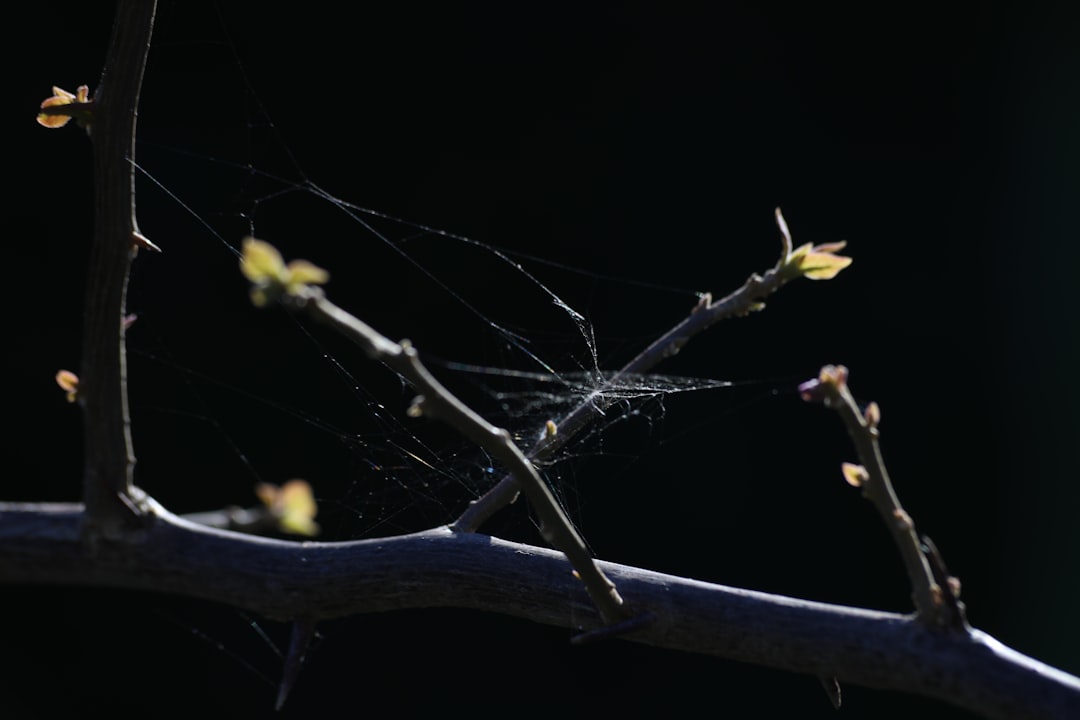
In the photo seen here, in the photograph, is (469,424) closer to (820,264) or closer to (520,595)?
(520,595)

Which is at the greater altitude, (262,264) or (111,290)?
(111,290)

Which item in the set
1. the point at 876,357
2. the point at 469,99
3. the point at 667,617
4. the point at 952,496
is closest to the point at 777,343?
the point at 876,357

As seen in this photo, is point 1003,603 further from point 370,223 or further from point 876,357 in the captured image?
point 370,223

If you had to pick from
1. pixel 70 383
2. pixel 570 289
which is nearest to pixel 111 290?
pixel 70 383

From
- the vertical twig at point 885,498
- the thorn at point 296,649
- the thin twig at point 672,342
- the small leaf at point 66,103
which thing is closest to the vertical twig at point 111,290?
the small leaf at point 66,103

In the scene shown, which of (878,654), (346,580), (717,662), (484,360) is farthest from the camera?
(717,662)

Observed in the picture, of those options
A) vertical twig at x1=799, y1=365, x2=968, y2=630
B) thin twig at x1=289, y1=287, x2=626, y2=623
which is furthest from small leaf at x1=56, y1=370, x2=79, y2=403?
vertical twig at x1=799, y1=365, x2=968, y2=630
